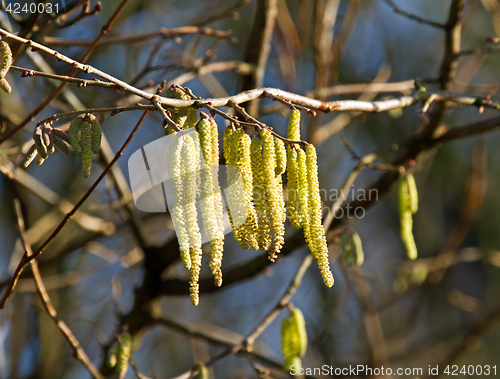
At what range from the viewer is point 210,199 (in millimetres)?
1233

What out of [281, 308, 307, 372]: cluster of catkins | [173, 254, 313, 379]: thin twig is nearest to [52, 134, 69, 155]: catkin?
[173, 254, 313, 379]: thin twig

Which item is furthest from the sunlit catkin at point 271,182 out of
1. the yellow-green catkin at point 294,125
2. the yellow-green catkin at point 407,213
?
the yellow-green catkin at point 407,213

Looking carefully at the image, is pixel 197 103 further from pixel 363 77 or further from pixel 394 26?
pixel 394 26

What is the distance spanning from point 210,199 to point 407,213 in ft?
5.28

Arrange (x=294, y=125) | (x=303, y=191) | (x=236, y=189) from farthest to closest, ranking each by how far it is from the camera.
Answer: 1. (x=294, y=125)
2. (x=303, y=191)
3. (x=236, y=189)

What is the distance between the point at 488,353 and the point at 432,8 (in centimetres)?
579

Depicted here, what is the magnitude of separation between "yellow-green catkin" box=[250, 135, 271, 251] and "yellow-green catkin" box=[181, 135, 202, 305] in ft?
0.62

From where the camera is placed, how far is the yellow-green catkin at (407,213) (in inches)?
98.3

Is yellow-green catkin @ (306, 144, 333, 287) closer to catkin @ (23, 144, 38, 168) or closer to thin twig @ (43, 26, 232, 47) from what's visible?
catkin @ (23, 144, 38, 168)

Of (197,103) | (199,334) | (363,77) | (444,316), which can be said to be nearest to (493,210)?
(444,316)

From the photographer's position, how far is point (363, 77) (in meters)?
7.06

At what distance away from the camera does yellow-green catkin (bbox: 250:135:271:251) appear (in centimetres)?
132

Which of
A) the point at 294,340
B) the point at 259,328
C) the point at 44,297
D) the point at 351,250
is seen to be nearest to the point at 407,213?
the point at 351,250

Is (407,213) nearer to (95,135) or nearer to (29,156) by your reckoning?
(95,135)
